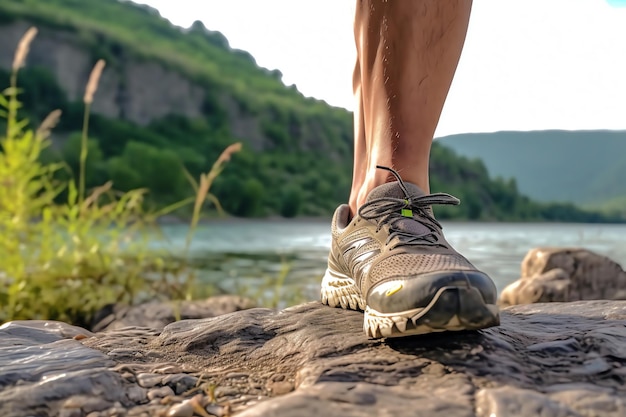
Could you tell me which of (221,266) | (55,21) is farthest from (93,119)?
(221,266)

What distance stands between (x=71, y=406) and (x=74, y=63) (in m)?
Result: 42.1

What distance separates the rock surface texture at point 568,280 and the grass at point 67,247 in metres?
2.78

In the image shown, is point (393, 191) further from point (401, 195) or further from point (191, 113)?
point (191, 113)

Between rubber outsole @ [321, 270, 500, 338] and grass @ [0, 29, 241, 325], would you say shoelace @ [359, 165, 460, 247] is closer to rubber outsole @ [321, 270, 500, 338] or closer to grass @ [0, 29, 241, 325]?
rubber outsole @ [321, 270, 500, 338]

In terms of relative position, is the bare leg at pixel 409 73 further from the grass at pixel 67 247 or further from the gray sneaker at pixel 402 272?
the grass at pixel 67 247

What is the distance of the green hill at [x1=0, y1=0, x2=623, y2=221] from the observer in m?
29.7

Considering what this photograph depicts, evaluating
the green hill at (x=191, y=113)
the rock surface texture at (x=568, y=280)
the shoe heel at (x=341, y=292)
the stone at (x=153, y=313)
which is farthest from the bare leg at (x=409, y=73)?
the green hill at (x=191, y=113)

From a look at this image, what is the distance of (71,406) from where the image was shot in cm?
133

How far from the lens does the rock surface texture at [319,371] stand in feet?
4.09

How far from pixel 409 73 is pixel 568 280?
3975 mm

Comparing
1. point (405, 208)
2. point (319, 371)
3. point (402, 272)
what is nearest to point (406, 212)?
point (405, 208)

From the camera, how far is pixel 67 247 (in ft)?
13.6

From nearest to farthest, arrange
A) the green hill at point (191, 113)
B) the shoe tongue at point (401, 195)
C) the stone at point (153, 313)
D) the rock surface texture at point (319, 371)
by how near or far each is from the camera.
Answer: the rock surface texture at point (319, 371) → the shoe tongue at point (401, 195) → the stone at point (153, 313) → the green hill at point (191, 113)

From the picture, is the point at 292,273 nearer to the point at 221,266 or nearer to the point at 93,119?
the point at 221,266
